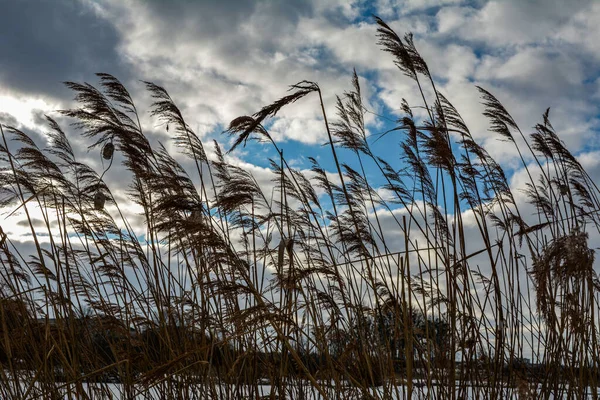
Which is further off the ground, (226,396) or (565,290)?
(565,290)

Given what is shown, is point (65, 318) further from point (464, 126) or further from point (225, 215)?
point (464, 126)

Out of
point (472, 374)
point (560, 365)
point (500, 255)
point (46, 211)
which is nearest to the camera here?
point (472, 374)

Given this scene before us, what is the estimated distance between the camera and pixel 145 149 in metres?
3.81

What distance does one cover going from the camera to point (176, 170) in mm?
3996

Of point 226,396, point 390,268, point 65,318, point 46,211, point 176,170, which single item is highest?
point 176,170

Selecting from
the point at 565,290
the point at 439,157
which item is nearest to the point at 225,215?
the point at 439,157

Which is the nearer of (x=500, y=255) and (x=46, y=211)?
(x=500, y=255)

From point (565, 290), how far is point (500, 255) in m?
0.43

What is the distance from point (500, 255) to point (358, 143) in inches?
45.7

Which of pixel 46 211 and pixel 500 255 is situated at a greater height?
pixel 46 211

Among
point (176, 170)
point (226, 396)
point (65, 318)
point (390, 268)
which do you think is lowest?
point (226, 396)

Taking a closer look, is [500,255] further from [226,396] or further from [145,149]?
[145,149]

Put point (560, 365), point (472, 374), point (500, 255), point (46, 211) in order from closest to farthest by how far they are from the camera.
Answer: point (472, 374) < point (560, 365) < point (500, 255) < point (46, 211)

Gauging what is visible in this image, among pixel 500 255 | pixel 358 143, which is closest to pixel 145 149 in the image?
pixel 358 143
